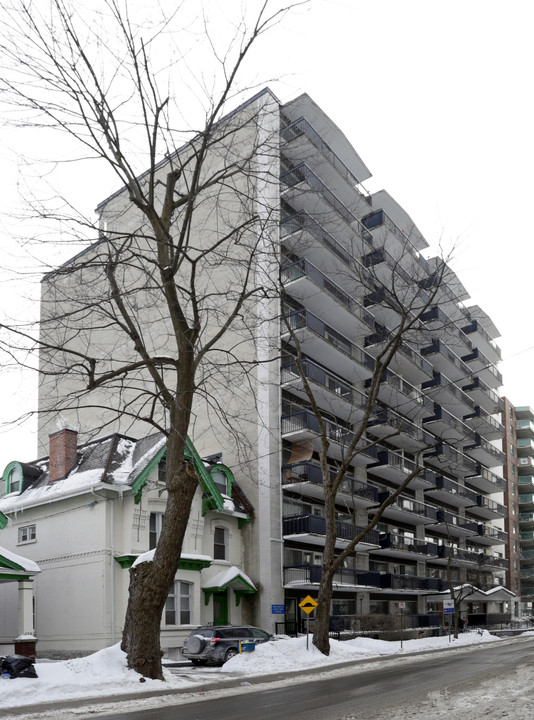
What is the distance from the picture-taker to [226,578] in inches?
1293

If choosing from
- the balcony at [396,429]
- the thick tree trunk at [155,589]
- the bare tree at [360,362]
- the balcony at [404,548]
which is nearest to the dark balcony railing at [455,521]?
the balcony at [404,548]

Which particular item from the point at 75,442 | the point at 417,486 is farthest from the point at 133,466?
the point at 417,486

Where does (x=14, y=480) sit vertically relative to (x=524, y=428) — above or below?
below

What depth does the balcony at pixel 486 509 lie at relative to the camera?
67875 mm

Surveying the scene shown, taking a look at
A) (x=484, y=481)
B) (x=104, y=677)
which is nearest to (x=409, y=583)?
(x=484, y=481)

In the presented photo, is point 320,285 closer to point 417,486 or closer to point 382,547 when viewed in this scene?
Answer: point 382,547

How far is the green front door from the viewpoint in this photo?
34.2 meters

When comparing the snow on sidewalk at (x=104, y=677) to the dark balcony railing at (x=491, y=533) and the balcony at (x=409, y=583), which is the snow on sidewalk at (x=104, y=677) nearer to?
the balcony at (x=409, y=583)

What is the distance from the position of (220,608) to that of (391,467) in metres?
17.0

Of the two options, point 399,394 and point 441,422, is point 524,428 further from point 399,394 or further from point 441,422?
point 399,394

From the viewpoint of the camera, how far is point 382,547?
150 ft

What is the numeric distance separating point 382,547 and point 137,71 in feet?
120

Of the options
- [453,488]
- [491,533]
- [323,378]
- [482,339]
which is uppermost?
[482,339]

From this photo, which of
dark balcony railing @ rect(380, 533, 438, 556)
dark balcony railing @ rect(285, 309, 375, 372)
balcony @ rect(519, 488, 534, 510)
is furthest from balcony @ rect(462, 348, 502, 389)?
balcony @ rect(519, 488, 534, 510)
